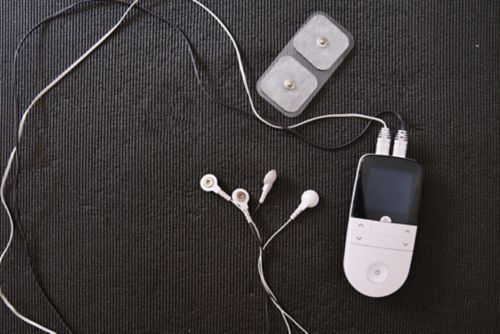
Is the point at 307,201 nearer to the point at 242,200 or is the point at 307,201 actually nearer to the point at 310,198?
the point at 310,198

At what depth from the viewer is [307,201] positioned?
76 cm

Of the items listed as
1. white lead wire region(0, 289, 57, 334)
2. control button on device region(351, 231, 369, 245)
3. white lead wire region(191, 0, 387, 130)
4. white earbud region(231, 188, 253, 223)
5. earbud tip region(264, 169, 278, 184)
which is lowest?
white lead wire region(0, 289, 57, 334)

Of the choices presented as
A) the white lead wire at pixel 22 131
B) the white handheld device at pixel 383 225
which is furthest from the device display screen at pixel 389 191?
the white lead wire at pixel 22 131

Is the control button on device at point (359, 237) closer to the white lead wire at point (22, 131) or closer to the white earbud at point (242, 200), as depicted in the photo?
the white earbud at point (242, 200)

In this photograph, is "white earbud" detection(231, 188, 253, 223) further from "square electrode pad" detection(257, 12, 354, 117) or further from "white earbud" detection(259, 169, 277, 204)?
"square electrode pad" detection(257, 12, 354, 117)

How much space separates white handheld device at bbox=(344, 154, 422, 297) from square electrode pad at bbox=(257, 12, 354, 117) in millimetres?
161

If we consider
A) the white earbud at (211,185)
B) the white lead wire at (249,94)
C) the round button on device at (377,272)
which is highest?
the white lead wire at (249,94)

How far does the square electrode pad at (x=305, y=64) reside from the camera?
2.58ft

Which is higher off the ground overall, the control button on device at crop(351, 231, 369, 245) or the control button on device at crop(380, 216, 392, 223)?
the control button on device at crop(380, 216, 392, 223)

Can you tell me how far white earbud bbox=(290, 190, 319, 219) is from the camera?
0.76 m

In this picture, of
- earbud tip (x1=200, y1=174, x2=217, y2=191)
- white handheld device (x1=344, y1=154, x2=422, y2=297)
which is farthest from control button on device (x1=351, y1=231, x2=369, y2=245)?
earbud tip (x1=200, y1=174, x2=217, y2=191)

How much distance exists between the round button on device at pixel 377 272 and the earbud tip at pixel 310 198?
135 millimetres

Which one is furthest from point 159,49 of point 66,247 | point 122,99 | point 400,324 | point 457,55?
point 400,324

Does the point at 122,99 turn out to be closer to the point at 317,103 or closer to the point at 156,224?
the point at 156,224
